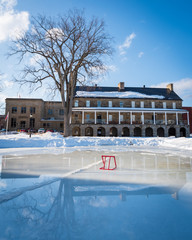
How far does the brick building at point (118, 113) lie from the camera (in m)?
30.4

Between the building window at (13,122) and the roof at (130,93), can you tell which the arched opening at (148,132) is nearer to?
the roof at (130,93)

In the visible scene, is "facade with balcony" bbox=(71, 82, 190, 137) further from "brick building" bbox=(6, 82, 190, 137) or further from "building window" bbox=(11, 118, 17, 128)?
"building window" bbox=(11, 118, 17, 128)

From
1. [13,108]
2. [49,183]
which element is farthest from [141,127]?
[13,108]

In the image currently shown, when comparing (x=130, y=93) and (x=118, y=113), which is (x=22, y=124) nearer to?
(x=118, y=113)

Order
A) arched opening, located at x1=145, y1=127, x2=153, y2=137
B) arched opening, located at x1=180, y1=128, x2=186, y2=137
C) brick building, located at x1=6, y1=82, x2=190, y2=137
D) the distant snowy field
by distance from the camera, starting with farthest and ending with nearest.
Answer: arched opening, located at x1=145, y1=127, x2=153, y2=137 < arched opening, located at x1=180, y1=128, x2=186, y2=137 < brick building, located at x1=6, y1=82, x2=190, y2=137 < the distant snowy field

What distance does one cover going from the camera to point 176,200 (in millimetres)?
2443

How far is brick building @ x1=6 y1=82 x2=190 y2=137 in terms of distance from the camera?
30.4 meters

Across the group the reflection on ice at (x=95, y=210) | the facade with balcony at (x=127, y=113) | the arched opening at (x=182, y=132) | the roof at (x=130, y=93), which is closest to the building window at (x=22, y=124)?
the facade with balcony at (x=127, y=113)

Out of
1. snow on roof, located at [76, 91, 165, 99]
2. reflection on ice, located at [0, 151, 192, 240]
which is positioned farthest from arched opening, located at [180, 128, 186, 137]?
reflection on ice, located at [0, 151, 192, 240]

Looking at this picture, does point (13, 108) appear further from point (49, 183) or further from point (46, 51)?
point (49, 183)

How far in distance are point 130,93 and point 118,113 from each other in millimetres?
6609

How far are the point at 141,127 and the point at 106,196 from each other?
29.5 m

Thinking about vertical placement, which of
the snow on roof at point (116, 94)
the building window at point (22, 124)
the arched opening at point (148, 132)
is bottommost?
the arched opening at point (148, 132)

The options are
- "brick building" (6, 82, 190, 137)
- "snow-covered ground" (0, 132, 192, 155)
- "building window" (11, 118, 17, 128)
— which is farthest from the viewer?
"building window" (11, 118, 17, 128)
